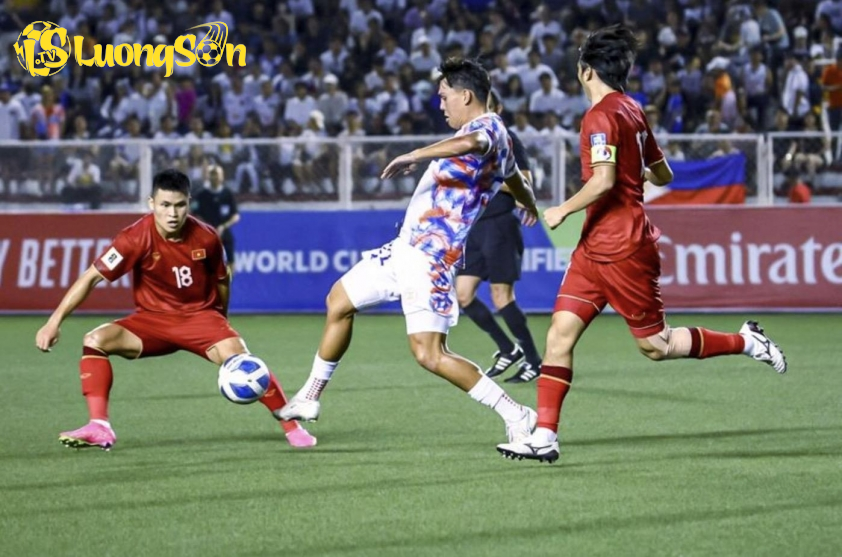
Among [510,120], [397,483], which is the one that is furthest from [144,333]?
[510,120]

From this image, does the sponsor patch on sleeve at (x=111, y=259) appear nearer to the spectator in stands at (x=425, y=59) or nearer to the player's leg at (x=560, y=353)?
the player's leg at (x=560, y=353)

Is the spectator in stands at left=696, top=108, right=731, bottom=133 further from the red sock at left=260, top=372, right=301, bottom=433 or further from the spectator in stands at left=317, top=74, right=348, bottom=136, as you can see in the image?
the red sock at left=260, top=372, right=301, bottom=433

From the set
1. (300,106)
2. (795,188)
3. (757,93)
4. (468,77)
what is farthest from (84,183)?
(468,77)

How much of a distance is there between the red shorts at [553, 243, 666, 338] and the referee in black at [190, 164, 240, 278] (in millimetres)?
10556

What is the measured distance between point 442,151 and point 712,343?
2056mm

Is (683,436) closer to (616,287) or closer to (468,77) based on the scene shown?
(616,287)

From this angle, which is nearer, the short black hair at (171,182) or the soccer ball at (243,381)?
the soccer ball at (243,381)

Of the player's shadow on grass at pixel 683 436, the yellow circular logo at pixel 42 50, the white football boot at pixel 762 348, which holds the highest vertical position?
the yellow circular logo at pixel 42 50

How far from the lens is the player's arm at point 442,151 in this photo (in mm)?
6969

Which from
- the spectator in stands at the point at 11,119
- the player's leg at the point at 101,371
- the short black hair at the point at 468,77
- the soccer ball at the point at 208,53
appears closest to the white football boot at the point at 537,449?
the short black hair at the point at 468,77

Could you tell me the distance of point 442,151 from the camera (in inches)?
283

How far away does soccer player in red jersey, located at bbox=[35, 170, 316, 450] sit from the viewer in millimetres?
8234

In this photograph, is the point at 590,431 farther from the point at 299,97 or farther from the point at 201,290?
the point at 299,97

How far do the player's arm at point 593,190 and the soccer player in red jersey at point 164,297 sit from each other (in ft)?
6.53
